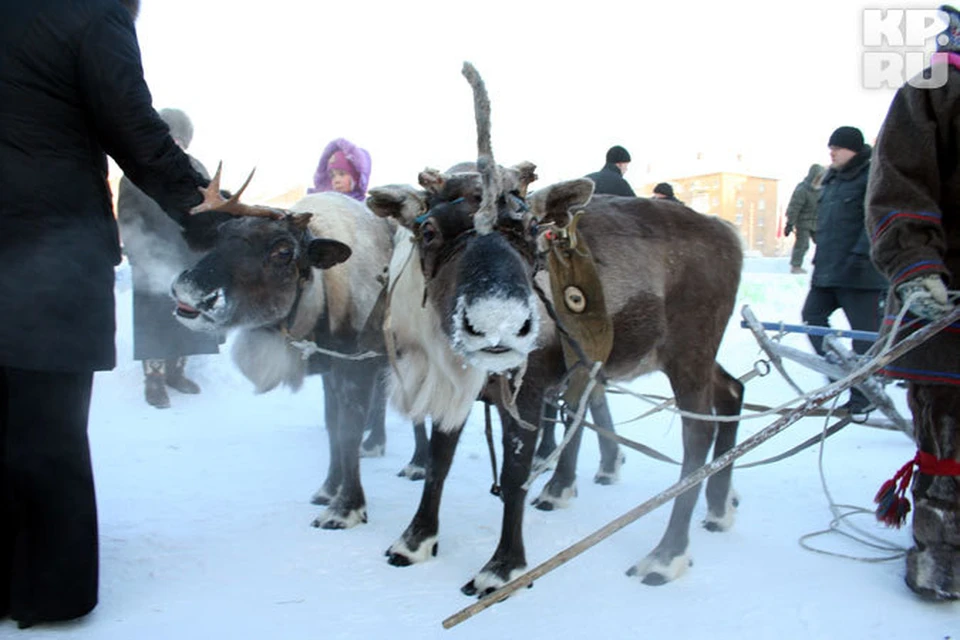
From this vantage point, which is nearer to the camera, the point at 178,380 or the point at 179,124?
the point at 179,124

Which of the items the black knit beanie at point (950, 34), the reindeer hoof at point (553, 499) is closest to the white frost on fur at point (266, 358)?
the reindeer hoof at point (553, 499)

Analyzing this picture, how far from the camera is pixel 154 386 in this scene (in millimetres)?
6180

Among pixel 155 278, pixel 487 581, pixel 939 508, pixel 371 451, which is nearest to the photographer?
pixel 939 508

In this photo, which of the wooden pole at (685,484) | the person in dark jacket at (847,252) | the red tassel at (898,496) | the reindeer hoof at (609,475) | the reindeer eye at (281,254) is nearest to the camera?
the wooden pole at (685,484)

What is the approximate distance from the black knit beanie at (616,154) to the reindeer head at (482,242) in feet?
16.0

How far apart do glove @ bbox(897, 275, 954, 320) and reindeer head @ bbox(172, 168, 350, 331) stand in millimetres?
2522

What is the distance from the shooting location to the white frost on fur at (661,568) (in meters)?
3.06

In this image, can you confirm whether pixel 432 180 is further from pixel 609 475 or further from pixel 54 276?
pixel 609 475

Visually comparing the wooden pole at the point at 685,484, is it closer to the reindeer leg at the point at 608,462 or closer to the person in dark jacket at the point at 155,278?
the reindeer leg at the point at 608,462

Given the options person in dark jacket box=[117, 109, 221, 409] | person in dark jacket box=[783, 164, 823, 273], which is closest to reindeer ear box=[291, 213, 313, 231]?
person in dark jacket box=[117, 109, 221, 409]

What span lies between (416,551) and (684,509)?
1.28m

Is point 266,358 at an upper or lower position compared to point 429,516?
upper

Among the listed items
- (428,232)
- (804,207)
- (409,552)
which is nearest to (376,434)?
(409,552)

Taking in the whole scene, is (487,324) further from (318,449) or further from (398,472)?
(318,449)
